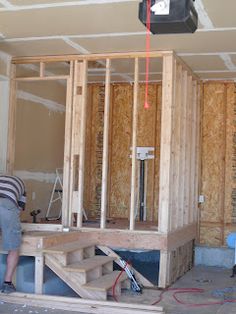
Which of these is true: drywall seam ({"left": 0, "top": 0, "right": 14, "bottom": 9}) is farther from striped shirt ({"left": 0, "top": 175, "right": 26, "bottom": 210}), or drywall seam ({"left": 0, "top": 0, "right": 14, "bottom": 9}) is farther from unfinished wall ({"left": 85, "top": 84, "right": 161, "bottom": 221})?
unfinished wall ({"left": 85, "top": 84, "right": 161, "bottom": 221})

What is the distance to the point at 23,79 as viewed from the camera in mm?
7410

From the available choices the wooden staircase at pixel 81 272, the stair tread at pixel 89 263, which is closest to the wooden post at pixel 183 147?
the stair tread at pixel 89 263

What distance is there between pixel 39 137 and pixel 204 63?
2791mm

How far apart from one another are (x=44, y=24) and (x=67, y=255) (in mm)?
2634

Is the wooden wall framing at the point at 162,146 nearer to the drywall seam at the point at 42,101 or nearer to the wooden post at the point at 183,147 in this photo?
the wooden post at the point at 183,147

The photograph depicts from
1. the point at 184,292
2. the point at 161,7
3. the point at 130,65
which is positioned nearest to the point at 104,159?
the point at 130,65

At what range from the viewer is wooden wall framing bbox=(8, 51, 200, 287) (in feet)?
22.2

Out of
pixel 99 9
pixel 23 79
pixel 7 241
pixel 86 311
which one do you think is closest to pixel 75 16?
pixel 99 9

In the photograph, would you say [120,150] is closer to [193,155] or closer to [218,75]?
[193,155]

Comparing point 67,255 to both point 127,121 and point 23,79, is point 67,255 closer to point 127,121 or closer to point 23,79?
point 23,79

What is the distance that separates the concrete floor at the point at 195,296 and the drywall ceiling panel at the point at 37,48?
3207mm

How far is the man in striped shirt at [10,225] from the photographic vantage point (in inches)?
227

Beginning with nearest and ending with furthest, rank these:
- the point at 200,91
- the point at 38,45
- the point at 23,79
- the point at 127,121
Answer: the point at 38,45
the point at 23,79
the point at 200,91
the point at 127,121

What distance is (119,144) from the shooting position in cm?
935
